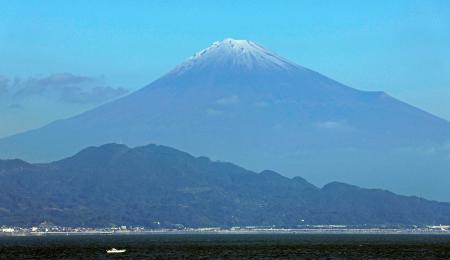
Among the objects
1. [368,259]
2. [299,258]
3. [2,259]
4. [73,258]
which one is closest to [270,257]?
[299,258]

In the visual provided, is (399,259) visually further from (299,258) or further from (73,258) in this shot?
(73,258)

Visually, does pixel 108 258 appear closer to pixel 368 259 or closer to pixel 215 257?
pixel 215 257

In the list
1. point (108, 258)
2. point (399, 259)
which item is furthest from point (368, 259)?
point (108, 258)

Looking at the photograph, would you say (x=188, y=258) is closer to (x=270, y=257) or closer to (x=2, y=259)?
(x=270, y=257)

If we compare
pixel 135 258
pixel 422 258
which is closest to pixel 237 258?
pixel 135 258

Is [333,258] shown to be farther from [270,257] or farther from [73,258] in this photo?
[73,258]

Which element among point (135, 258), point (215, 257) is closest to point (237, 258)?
point (215, 257)
